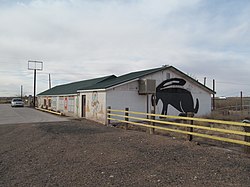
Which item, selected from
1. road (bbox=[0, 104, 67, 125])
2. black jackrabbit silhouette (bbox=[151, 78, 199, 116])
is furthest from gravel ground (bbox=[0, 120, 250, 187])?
black jackrabbit silhouette (bbox=[151, 78, 199, 116])

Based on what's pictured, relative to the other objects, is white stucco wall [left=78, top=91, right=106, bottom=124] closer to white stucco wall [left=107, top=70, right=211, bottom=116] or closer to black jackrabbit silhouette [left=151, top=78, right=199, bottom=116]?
white stucco wall [left=107, top=70, right=211, bottom=116]

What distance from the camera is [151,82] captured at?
57.8 feet

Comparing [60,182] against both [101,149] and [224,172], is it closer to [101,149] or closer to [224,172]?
[101,149]

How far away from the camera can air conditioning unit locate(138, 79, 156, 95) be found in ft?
57.0

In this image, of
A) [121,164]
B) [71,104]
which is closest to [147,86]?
[71,104]

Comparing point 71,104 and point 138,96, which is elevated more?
point 138,96

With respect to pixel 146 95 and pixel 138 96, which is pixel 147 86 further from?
pixel 146 95

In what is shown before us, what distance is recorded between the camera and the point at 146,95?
61.4ft

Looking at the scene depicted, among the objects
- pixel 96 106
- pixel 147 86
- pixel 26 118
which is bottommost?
pixel 26 118

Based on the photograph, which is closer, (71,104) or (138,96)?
(138,96)


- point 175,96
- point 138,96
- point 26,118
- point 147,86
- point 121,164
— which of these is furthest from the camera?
point 175,96

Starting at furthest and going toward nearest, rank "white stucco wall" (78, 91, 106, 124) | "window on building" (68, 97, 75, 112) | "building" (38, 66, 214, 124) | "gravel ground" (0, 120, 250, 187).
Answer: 1. "window on building" (68, 97, 75, 112)
2. "building" (38, 66, 214, 124)
3. "white stucco wall" (78, 91, 106, 124)
4. "gravel ground" (0, 120, 250, 187)

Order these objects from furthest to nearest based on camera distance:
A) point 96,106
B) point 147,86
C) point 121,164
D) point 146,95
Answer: point 146,95 < point 96,106 < point 147,86 < point 121,164

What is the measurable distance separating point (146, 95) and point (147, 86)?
1541 mm
